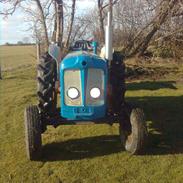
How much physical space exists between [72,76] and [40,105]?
2.66ft

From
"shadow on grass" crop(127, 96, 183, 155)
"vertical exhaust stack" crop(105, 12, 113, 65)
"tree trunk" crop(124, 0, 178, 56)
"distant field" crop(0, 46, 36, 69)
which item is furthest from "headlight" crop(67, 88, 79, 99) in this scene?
"distant field" crop(0, 46, 36, 69)

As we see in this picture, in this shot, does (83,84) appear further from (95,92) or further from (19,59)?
(19,59)

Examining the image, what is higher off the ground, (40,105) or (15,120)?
(40,105)

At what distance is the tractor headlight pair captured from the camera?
5.95 m

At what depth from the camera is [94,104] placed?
6012mm

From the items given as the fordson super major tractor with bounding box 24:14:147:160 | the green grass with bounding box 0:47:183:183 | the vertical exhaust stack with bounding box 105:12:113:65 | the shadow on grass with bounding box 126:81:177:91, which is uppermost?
the vertical exhaust stack with bounding box 105:12:113:65

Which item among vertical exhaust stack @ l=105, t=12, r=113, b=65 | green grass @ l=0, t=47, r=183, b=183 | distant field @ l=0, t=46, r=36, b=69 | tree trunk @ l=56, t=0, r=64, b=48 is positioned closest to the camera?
green grass @ l=0, t=47, r=183, b=183

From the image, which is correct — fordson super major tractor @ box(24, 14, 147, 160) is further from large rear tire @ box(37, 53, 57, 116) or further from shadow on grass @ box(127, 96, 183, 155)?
shadow on grass @ box(127, 96, 183, 155)

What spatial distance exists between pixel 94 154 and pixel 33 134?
0.94 m

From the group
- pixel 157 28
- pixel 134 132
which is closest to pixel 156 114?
pixel 134 132

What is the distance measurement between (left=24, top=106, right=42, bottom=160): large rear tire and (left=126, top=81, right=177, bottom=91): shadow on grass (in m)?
5.42

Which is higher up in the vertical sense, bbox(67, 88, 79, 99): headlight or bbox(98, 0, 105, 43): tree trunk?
bbox(98, 0, 105, 43): tree trunk

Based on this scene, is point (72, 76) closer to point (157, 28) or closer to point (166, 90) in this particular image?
point (166, 90)

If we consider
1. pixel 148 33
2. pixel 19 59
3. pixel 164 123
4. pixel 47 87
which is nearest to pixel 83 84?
pixel 47 87
